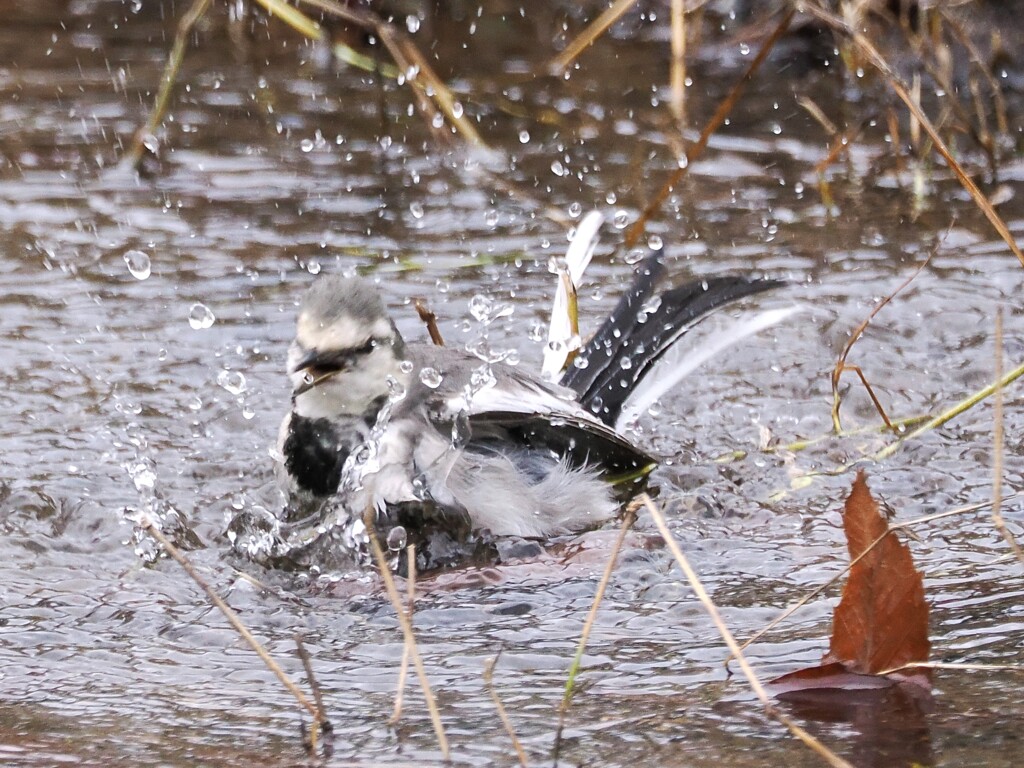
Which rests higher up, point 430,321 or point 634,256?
point 634,256

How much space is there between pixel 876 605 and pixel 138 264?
401 cm

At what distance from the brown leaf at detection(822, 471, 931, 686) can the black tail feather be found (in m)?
2.10

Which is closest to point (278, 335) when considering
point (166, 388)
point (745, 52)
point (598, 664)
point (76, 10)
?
point (166, 388)

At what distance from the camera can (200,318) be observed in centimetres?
578

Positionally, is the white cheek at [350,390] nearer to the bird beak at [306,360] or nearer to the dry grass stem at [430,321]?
the bird beak at [306,360]

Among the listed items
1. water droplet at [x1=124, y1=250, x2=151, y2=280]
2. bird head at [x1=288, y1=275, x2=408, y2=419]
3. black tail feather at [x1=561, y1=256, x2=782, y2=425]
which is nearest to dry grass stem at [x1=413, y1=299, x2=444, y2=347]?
black tail feather at [x1=561, y1=256, x2=782, y2=425]

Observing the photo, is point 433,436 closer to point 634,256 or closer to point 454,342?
point 454,342

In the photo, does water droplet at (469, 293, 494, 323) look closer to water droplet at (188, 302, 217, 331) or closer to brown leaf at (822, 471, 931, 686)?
water droplet at (188, 302, 217, 331)

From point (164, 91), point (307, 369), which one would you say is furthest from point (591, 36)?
point (307, 369)

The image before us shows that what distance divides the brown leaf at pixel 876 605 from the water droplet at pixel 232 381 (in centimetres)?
282

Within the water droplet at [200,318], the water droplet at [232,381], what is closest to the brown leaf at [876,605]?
the water droplet at [232,381]

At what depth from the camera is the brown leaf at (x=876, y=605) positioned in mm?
3053

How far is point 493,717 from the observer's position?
3039 millimetres

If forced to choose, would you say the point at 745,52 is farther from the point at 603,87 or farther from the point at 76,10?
the point at 76,10
